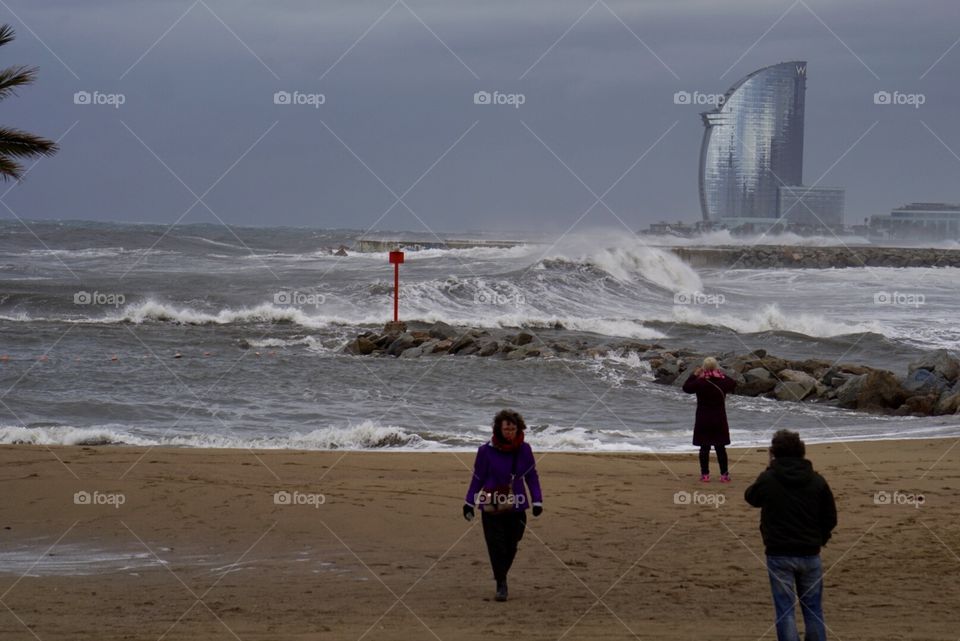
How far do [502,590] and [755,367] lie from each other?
46.7ft

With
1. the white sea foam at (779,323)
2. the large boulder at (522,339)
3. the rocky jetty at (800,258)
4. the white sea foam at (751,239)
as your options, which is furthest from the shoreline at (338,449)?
the white sea foam at (751,239)

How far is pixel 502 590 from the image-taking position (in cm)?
777

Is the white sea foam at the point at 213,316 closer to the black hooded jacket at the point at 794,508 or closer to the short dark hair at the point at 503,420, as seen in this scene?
the short dark hair at the point at 503,420

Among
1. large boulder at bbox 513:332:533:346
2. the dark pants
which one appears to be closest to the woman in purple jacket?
the dark pants

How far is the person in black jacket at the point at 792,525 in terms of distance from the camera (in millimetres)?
6172

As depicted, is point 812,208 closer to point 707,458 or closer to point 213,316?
point 213,316

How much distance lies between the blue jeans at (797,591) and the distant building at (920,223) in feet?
378

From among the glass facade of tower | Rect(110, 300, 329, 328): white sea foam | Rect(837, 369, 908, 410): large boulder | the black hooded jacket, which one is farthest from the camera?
the glass facade of tower

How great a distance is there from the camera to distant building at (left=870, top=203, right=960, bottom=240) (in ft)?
373

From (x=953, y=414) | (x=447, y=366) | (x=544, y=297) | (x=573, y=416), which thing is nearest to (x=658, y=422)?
(x=573, y=416)

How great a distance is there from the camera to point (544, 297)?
3562cm

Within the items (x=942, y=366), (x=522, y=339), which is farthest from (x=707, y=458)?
(x=522, y=339)

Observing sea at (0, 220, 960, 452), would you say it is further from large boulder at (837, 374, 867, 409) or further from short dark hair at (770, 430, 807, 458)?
short dark hair at (770, 430, 807, 458)

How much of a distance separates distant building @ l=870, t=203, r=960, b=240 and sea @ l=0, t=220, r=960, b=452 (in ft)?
207
